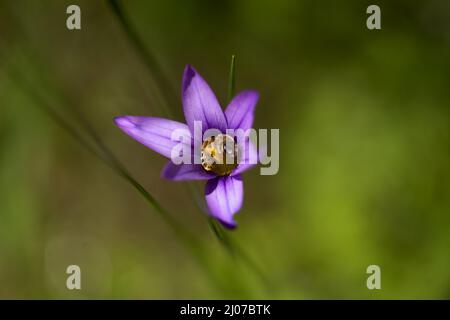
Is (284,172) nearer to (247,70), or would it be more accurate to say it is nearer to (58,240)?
(247,70)

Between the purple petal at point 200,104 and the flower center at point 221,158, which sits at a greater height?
the purple petal at point 200,104

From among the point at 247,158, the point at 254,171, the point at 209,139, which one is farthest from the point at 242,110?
the point at 254,171

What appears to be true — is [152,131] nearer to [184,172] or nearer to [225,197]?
[184,172]

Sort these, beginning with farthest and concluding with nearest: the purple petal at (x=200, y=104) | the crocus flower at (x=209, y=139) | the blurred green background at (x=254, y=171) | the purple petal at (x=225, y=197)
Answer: the blurred green background at (x=254, y=171) < the purple petal at (x=200, y=104) < the crocus flower at (x=209, y=139) < the purple petal at (x=225, y=197)

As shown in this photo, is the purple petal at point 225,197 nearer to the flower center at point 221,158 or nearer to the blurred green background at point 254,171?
the flower center at point 221,158

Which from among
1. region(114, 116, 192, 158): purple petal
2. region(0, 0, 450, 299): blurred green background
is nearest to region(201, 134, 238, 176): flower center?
region(114, 116, 192, 158): purple petal

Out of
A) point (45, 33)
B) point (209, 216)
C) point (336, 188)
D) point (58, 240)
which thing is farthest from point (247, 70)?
point (209, 216)

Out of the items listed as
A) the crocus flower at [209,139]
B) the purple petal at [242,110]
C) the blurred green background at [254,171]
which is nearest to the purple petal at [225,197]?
the crocus flower at [209,139]
